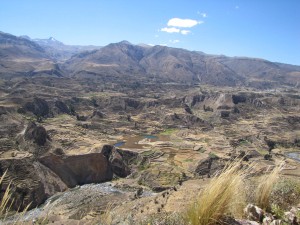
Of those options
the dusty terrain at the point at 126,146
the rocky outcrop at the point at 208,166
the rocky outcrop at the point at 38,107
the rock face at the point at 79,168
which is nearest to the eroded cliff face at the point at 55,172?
the rock face at the point at 79,168

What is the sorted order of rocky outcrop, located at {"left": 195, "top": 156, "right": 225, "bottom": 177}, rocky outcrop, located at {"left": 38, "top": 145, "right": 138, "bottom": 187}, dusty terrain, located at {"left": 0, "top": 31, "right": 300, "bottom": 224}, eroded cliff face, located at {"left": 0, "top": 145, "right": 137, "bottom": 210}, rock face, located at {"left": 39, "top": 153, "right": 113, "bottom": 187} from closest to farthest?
dusty terrain, located at {"left": 0, "top": 31, "right": 300, "bottom": 224}, eroded cliff face, located at {"left": 0, "top": 145, "right": 137, "bottom": 210}, rock face, located at {"left": 39, "top": 153, "right": 113, "bottom": 187}, rocky outcrop, located at {"left": 38, "top": 145, "right": 138, "bottom": 187}, rocky outcrop, located at {"left": 195, "top": 156, "right": 225, "bottom": 177}

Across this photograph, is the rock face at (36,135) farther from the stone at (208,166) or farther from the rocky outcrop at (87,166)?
the stone at (208,166)

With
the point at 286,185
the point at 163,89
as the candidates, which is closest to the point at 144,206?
the point at 286,185

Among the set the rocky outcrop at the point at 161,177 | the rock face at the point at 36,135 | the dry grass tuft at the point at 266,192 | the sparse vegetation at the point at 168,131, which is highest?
the dry grass tuft at the point at 266,192

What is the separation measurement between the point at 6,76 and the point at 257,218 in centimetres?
17674

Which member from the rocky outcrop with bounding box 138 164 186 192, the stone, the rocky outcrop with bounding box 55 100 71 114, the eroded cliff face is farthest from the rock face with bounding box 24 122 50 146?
the rocky outcrop with bounding box 55 100 71 114

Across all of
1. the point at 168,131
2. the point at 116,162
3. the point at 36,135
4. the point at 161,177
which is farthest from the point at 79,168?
the point at 168,131

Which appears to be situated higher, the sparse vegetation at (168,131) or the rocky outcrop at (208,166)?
the rocky outcrop at (208,166)

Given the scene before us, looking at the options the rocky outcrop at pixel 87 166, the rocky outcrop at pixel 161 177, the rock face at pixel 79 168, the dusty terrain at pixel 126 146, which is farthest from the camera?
the rocky outcrop at pixel 87 166

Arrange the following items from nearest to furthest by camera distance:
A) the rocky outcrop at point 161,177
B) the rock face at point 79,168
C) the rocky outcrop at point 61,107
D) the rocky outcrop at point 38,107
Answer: the rocky outcrop at point 161,177 → the rock face at point 79,168 → the rocky outcrop at point 38,107 → the rocky outcrop at point 61,107

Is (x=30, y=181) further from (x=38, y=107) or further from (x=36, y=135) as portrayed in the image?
(x=38, y=107)

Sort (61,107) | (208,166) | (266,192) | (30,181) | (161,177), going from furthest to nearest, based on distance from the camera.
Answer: (61,107) → (208,166) → (161,177) → (30,181) → (266,192)

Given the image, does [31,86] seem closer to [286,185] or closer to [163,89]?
[163,89]

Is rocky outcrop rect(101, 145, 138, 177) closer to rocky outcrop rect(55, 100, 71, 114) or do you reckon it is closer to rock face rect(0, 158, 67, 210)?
rock face rect(0, 158, 67, 210)
